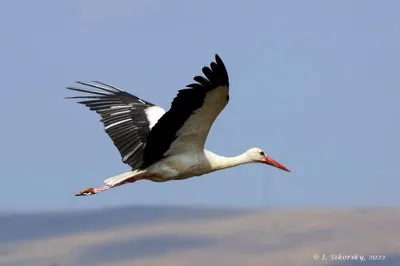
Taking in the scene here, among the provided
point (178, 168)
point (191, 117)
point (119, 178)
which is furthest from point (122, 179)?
point (191, 117)

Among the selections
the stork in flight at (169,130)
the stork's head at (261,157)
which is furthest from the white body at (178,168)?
the stork's head at (261,157)

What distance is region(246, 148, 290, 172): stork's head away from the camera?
2055 cm

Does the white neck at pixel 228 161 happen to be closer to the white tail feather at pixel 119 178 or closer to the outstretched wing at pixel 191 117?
the outstretched wing at pixel 191 117

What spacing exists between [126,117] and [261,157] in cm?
240

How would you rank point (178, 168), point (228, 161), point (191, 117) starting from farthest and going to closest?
point (228, 161), point (178, 168), point (191, 117)

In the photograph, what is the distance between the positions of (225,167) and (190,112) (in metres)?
2.08

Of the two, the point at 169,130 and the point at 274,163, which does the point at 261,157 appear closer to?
the point at 274,163

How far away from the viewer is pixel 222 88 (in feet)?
→ 55.7

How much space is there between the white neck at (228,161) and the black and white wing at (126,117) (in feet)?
3.89

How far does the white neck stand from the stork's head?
0.34 feet

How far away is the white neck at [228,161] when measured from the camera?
1925 cm

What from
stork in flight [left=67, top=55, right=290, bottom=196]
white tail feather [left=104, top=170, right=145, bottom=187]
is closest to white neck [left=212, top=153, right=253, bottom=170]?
stork in flight [left=67, top=55, right=290, bottom=196]

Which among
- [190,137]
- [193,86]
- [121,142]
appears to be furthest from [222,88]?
[121,142]

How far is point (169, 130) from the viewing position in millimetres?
18453
